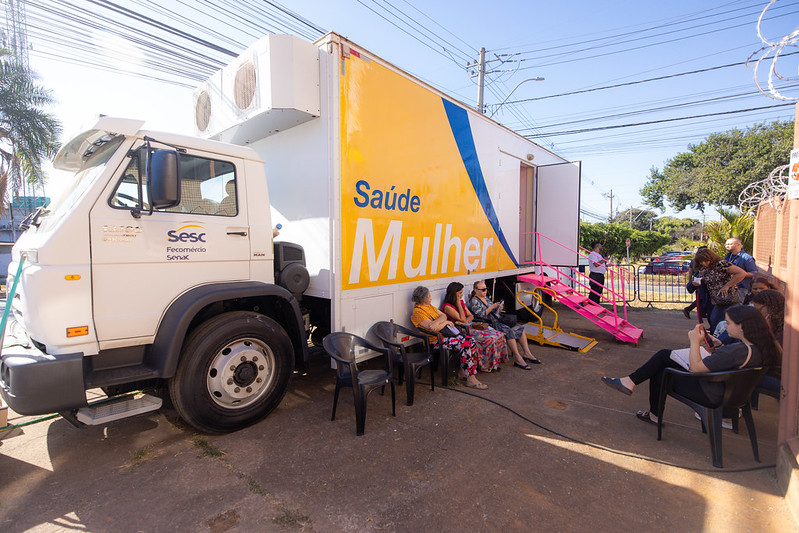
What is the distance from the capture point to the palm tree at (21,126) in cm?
1268

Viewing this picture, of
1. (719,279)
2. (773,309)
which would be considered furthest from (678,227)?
(773,309)

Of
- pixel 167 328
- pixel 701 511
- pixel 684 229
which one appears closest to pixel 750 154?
pixel 684 229

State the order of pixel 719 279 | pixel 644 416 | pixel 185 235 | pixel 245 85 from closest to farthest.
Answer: pixel 185 235
pixel 644 416
pixel 245 85
pixel 719 279

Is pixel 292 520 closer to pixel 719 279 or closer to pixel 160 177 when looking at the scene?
pixel 160 177

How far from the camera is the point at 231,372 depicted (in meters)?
3.05

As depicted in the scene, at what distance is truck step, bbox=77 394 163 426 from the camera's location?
2.54 m

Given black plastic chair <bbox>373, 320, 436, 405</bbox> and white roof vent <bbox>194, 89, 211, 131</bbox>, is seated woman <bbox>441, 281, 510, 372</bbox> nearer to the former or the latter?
black plastic chair <bbox>373, 320, 436, 405</bbox>

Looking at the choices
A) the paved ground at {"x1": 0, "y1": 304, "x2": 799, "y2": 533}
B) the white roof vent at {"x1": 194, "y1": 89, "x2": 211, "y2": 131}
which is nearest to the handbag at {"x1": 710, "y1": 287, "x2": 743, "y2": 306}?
the paved ground at {"x1": 0, "y1": 304, "x2": 799, "y2": 533}

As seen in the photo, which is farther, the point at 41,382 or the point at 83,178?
the point at 83,178

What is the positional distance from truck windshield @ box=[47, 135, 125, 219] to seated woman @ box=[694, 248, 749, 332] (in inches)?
251

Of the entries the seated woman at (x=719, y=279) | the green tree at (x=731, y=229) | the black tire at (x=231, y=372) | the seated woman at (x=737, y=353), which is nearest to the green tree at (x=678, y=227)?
the green tree at (x=731, y=229)

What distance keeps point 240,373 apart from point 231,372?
0.23 ft

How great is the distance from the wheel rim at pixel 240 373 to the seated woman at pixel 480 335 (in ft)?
7.41

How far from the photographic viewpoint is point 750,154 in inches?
1057
